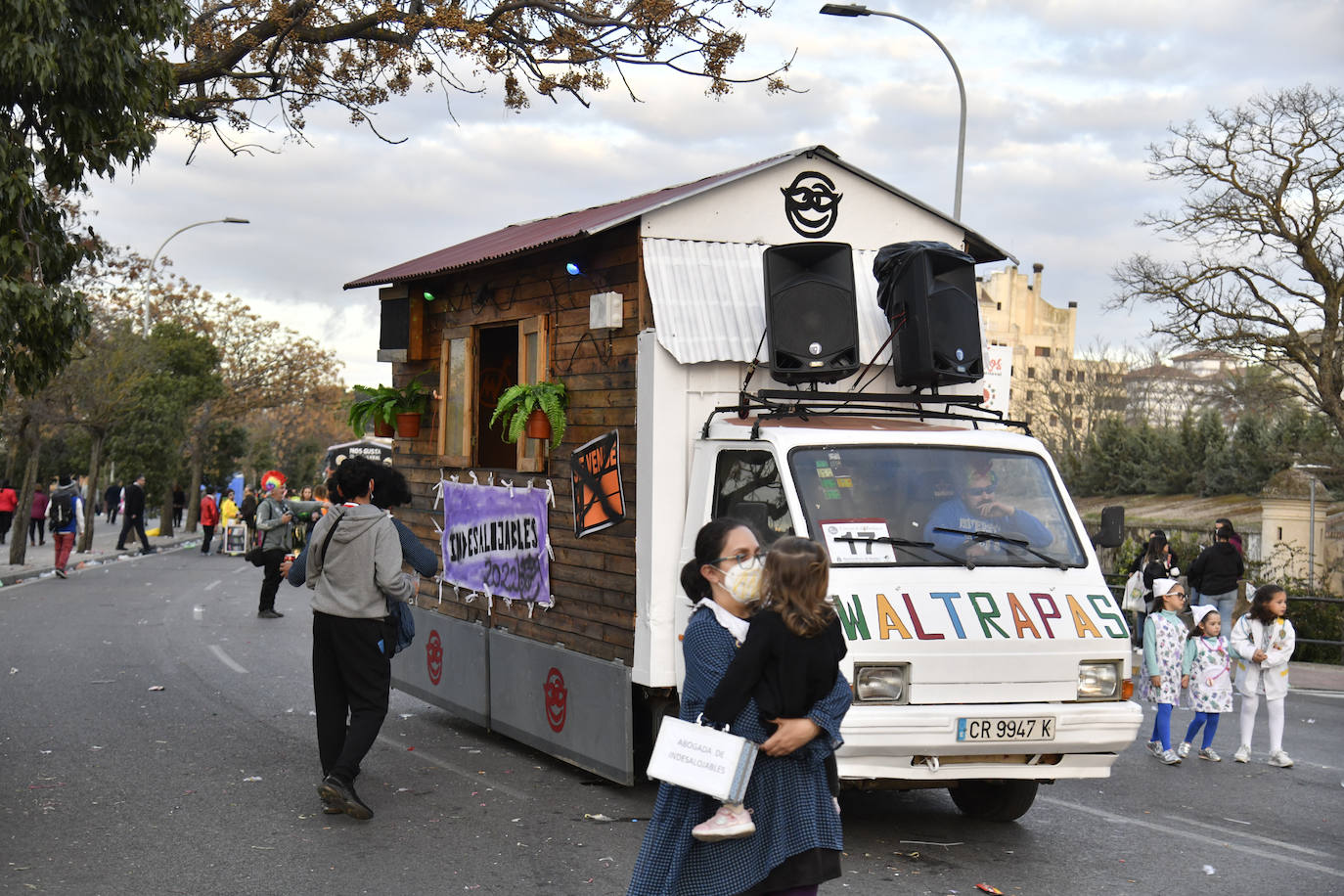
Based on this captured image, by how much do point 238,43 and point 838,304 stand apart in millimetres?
6445

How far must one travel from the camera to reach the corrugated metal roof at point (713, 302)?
7.45 metres

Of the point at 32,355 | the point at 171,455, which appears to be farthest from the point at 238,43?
the point at 171,455

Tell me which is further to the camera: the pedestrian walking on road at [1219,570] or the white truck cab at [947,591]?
the pedestrian walking on road at [1219,570]

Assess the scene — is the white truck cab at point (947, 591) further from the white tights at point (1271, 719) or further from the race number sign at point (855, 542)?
the white tights at point (1271, 719)

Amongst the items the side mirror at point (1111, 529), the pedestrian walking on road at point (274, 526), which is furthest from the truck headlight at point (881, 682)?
the pedestrian walking on road at point (274, 526)

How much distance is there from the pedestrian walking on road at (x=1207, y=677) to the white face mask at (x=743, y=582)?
6.92 metres

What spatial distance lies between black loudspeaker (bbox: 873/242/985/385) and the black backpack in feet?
64.2

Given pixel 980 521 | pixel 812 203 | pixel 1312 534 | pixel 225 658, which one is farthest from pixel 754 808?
pixel 1312 534

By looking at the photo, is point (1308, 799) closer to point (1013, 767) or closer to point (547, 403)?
point (1013, 767)

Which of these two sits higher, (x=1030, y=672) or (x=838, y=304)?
(x=838, y=304)

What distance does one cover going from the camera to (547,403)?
827cm

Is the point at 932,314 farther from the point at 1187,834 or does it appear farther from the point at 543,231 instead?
the point at 1187,834

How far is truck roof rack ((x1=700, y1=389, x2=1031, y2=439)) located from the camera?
7332 millimetres

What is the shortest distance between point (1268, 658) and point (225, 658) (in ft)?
32.3
